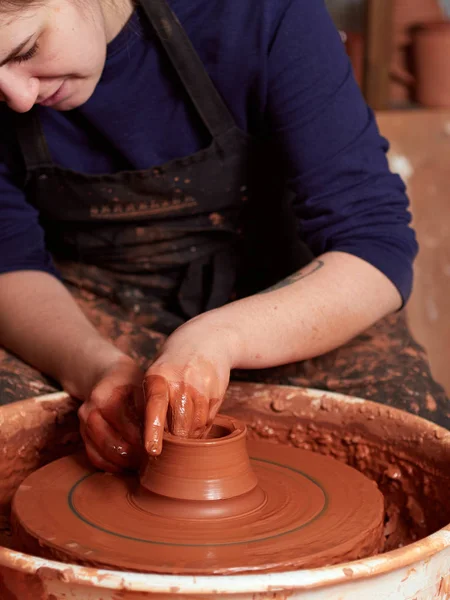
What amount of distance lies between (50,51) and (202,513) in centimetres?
70

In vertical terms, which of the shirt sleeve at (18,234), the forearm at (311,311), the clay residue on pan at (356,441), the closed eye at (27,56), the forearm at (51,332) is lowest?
the clay residue on pan at (356,441)

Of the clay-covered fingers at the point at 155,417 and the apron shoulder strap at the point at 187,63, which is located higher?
the apron shoulder strap at the point at 187,63

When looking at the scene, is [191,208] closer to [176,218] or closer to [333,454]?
[176,218]

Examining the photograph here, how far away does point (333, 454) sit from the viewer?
4.43 ft

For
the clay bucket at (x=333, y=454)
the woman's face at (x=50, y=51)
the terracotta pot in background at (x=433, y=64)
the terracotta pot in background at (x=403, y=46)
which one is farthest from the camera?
the terracotta pot in background at (x=403, y=46)

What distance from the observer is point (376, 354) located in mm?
1482

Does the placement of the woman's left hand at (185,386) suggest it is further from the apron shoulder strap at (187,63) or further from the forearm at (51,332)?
the apron shoulder strap at (187,63)

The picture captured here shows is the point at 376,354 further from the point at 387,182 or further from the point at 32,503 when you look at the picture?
the point at 32,503

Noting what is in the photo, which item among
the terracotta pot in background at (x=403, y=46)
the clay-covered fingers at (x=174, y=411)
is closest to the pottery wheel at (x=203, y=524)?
the clay-covered fingers at (x=174, y=411)

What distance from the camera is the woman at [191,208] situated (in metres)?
1.24

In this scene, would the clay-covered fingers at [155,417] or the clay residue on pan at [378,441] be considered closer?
the clay-covered fingers at [155,417]

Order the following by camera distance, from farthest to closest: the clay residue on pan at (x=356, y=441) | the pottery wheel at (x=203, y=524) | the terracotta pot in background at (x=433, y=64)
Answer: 1. the terracotta pot in background at (x=433, y=64)
2. the clay residue on pan at (x=356, y=441)
3. the pottery wheel at (x=203, y=524)

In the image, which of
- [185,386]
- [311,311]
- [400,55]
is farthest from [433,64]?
[185,386]

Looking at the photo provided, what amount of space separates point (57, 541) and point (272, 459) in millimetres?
405
